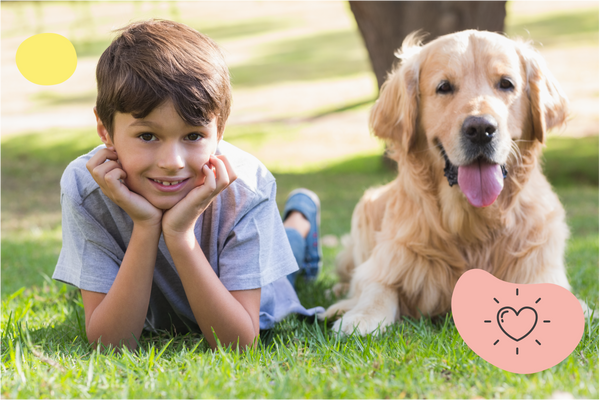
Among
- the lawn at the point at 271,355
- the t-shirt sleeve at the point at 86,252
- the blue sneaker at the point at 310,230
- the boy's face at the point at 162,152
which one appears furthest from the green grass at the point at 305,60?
the boy's face at the point at 162,152

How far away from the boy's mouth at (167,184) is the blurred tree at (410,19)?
6246 millimetres

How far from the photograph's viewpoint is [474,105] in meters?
2.65

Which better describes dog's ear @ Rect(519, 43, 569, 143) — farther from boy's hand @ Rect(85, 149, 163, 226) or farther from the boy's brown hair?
boy's hand @ Rect(85, 149, 163, 226)

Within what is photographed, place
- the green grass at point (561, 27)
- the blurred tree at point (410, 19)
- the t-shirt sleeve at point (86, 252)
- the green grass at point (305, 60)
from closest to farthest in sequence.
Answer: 1. the t-shirt sleeve at point (86, 252)
2. the blurred tree at point (410, 19)
3. the green grass at point (561, 27)
4. the green grass at point (305, 60)

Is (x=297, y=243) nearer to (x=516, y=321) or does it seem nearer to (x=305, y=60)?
(x=516, y=321)

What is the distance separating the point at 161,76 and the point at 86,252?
0.85 metres

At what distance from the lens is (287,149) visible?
46.0 feet

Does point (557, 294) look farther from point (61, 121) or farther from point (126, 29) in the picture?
Result: point (61, 121)

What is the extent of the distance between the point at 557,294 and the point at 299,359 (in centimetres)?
98

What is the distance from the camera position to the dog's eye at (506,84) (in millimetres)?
2805

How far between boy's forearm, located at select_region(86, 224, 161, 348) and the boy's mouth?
0.16 meters

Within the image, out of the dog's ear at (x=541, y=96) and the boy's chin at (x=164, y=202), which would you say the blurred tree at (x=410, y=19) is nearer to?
the dog's ear at (x=541, y=96)

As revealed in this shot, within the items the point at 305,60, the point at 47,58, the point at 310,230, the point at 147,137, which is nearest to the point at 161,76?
the point at 147,137

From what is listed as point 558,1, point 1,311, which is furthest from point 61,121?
point 558,1
